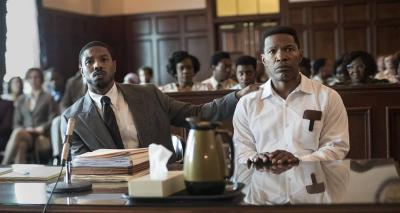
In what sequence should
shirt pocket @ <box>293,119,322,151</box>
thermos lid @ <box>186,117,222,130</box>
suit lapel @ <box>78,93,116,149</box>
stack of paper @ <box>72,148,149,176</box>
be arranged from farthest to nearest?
suit lapel @ <box>78,93,116,149</box> → shirt pocket @ <box>293,119,322,151</box> → stack of paper @ <box>72,148,149,176</box> → thermos lid @ <box>186,117,222,130</box>

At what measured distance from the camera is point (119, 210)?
5.02 feet

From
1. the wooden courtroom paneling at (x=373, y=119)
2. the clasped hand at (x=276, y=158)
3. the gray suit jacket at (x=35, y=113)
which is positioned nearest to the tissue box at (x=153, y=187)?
the clasped hand at (x=276, y=158)

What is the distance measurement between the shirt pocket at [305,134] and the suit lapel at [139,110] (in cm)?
71

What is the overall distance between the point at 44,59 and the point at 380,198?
312 inches

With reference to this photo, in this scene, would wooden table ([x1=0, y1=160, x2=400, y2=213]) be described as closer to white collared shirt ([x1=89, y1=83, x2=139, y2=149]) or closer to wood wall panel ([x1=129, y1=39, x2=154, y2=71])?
white collared shirt ([x1=89, y1=83, x2=139, y2=149])

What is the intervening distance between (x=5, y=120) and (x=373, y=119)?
3.93 m

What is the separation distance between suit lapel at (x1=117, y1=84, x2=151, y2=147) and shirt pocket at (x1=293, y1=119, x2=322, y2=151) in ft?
2.33

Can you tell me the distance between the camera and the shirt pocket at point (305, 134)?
2.48m

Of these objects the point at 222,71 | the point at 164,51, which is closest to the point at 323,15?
the point at 164,51

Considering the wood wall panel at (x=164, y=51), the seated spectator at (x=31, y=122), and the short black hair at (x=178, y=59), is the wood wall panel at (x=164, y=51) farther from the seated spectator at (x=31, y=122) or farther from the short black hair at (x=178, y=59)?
the short black hair at (x=178, y=59)

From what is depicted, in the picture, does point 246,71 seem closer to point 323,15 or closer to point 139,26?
point 323,15

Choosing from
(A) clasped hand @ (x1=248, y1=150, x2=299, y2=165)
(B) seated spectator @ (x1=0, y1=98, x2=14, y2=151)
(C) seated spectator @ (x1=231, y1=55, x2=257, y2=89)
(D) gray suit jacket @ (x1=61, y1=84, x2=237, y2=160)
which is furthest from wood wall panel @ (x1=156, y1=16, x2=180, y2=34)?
(A) clasped hand @ (x1=248, y1=150, x2=299, y2=165)

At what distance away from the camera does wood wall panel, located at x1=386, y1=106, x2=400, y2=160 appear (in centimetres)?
405

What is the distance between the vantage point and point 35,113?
6.70 m
